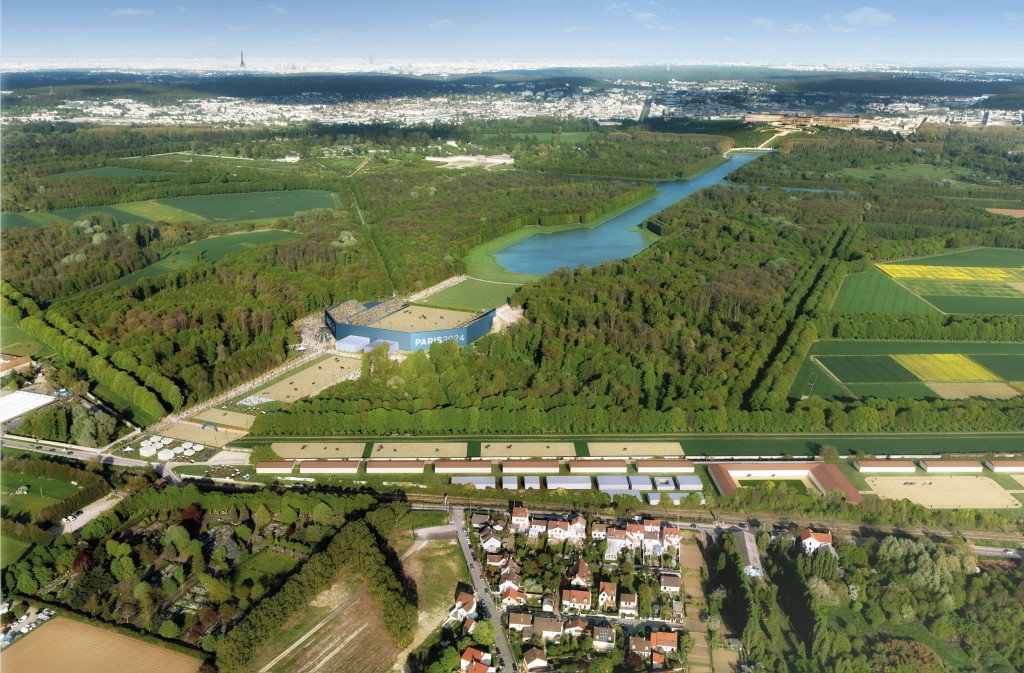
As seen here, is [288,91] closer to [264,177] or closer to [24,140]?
[24,140]

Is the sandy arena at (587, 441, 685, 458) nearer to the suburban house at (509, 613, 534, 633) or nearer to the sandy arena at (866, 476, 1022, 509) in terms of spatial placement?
the sandy arena at (866, 476, 1022, 509)

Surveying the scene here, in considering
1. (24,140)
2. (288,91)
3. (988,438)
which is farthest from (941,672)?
(288,91)

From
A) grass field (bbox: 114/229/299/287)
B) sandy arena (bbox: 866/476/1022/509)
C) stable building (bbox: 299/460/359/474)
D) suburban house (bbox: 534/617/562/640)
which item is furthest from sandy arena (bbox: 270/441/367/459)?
grass field (bbox: 114/229/299/287)

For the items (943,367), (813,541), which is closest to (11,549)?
(813,541)

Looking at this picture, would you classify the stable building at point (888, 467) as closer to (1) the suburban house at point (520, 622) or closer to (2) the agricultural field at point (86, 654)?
(1) the suburban house at point (520, 622)

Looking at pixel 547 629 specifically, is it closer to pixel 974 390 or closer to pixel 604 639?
pixel 604 639
